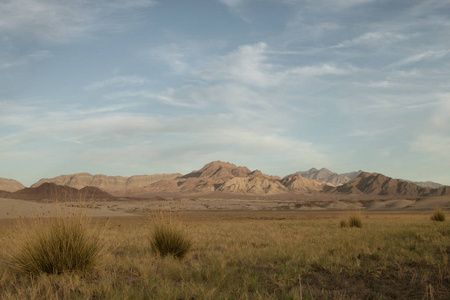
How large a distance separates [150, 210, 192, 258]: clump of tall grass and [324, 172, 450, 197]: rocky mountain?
142 meters

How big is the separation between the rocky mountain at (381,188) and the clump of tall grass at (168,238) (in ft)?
467

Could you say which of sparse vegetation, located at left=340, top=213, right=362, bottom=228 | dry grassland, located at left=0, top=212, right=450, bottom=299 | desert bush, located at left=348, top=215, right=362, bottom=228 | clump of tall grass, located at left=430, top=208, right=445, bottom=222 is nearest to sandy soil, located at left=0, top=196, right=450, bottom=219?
clump of tall grass, located at left=430, top=208, right=445, bottom=222

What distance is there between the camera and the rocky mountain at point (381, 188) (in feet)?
460

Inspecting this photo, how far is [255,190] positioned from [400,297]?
16029 cm

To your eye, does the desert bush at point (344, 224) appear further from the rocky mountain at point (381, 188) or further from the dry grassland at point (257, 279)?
the rocky mountain at point (381, 188)

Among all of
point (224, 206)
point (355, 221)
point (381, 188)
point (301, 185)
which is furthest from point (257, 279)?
point (301, 185)

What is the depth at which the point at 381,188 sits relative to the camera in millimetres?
153500

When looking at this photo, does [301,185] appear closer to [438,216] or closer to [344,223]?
[438,216]

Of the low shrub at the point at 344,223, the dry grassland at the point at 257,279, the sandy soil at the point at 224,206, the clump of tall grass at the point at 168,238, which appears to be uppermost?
the clump of tall grass at the point at 168,238

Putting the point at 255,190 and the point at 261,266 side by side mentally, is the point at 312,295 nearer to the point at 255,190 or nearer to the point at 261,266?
the point at 261,266

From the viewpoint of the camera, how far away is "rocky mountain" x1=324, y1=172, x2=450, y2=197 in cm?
14012

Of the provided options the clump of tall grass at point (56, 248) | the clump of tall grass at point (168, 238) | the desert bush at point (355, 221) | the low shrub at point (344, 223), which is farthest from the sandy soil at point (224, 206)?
the clump of tall grass at point (56, 248)

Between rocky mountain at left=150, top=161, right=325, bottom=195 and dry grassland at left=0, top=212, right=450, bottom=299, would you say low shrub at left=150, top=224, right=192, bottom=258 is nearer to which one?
dry grassland at left=0, top=212, right=450, bottom=299

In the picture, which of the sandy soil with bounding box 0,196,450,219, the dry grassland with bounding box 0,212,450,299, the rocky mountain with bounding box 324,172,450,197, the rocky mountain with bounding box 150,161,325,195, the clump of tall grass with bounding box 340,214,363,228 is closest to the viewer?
the dry grassland with bounding box 0,212,450,299
